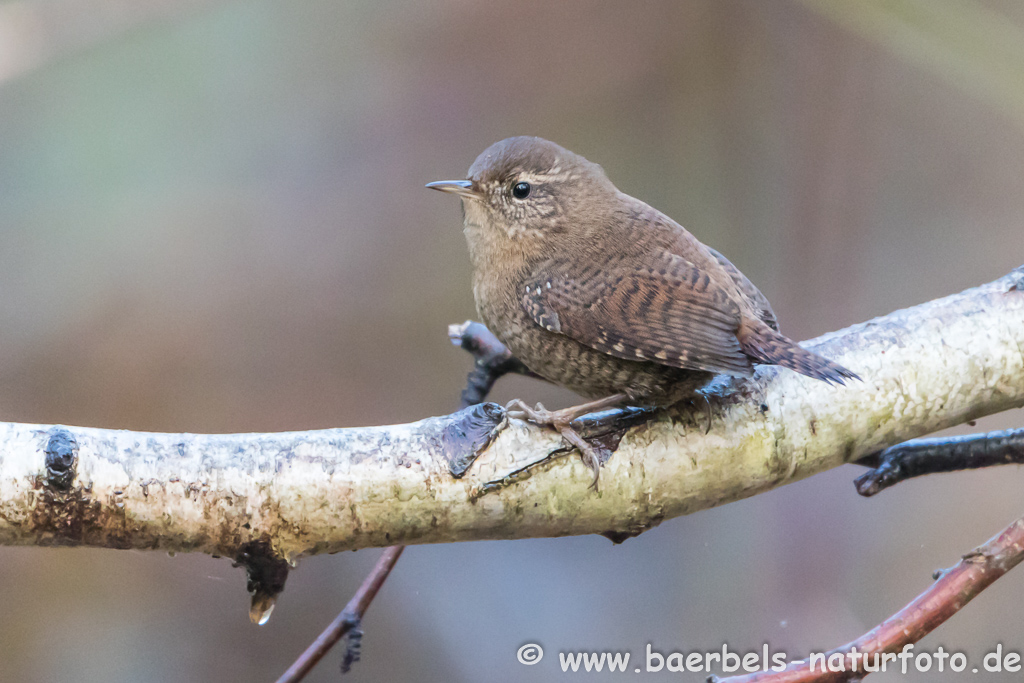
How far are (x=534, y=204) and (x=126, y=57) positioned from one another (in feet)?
6.93

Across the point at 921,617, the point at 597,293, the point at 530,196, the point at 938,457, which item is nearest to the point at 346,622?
the point at 597,293

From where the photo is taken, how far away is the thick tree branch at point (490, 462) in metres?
1.29

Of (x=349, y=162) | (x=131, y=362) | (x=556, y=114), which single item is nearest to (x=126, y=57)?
(x=349, y=162)

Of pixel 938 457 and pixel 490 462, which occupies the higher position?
pixel 490 462

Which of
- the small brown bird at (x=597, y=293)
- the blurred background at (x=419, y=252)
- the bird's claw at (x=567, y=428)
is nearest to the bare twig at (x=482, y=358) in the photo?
the small brown bird at (x=597, y=293)

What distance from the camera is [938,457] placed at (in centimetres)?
172

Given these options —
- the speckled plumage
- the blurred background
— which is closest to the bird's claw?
the speckled plumage

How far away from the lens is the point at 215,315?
320 centimetres

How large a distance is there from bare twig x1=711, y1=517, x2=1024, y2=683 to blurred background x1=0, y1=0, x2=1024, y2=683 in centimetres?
154

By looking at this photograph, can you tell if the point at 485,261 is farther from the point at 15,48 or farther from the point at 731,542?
the point at 731,542

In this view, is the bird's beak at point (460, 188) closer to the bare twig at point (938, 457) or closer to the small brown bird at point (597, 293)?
the small brown bird at point (597, 293)

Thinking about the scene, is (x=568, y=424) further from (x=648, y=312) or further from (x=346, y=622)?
(x=346, y=622)

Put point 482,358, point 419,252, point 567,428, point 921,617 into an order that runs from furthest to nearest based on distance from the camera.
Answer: point 419,252 → point 482,358 → point 567,428 → point 921,617

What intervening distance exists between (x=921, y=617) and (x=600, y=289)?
768 mm
